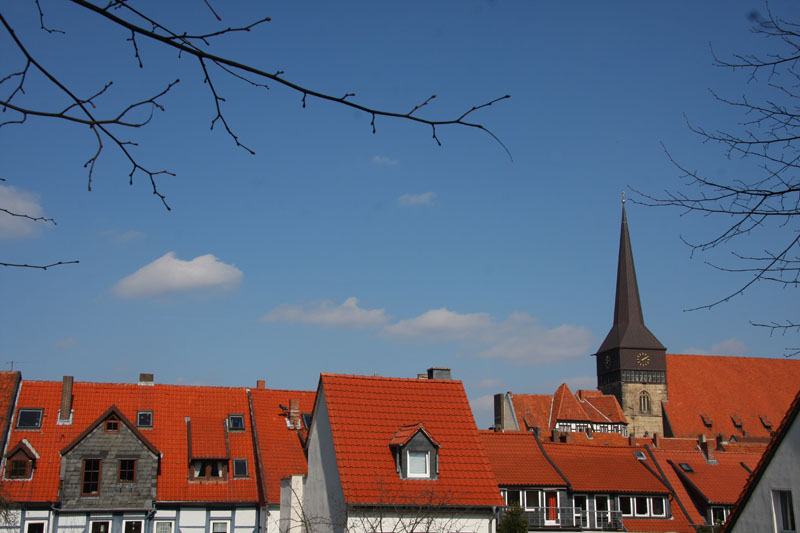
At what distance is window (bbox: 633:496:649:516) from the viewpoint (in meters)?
35.8

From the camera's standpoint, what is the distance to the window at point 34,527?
88.0 ft

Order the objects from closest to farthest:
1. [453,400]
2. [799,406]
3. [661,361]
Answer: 1. [799,406]
2. [453,400]
3. [661,361]

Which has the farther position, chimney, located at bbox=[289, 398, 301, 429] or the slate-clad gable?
chimney, located at bbox=[289, 398, 301, 429]

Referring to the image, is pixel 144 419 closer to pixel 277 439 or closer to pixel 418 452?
pixel 277 439

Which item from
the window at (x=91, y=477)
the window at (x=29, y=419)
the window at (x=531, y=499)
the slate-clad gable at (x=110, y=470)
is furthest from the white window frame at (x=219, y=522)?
the window at (x=531, y=499)

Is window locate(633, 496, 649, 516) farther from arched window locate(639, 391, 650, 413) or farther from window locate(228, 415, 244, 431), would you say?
arched window locate(639, 391, 650, 413)

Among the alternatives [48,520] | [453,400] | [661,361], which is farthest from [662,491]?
[661,361]

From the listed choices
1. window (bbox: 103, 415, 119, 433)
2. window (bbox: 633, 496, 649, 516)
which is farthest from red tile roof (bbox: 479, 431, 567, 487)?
window (bbox: 103, 415, 119, 433)

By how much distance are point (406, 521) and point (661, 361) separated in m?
72.0

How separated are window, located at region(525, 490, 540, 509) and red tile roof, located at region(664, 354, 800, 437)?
51949 millimetres

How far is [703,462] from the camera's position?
41.4 m

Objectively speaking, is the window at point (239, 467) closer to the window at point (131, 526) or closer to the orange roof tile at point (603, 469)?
the window at point (131, 526)

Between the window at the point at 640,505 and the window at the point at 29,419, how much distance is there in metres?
24.5

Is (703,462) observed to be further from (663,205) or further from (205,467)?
(663,205)
